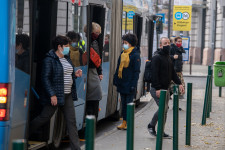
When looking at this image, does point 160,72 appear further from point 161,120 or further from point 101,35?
point 161,120

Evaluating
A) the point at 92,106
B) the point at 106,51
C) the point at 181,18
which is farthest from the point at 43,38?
the point at 181,18

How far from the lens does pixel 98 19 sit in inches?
396

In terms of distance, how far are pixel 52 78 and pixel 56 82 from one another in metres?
0.07

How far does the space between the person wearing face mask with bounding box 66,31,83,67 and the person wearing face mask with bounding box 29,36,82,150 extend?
2.09 feet

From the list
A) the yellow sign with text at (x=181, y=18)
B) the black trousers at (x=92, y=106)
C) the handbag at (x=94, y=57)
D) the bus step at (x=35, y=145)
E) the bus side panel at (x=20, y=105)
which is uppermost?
the yellow sign with text at (x=181, y=18)

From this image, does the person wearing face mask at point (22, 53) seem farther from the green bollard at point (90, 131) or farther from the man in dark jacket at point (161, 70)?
the man in dark jacket at point (161, 70)

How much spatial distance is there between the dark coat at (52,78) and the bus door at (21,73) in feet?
2.17

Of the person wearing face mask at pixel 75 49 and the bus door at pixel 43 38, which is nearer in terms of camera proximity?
the bus door at pixel 43 38

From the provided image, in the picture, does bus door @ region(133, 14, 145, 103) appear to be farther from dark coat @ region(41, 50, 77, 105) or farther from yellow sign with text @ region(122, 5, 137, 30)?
dark coat @ region(41, 50, 77, 105)

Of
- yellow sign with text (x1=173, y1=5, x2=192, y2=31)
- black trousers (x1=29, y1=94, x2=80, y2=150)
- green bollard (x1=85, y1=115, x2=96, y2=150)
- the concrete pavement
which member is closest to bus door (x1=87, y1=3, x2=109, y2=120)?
the concrete pavement

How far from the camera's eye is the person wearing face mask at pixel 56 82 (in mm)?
7191

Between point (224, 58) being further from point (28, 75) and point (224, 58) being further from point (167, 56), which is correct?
point (28, 75)

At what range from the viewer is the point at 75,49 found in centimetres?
843

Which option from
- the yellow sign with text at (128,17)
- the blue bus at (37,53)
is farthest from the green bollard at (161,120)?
the yellow sign with text at (128,17)
